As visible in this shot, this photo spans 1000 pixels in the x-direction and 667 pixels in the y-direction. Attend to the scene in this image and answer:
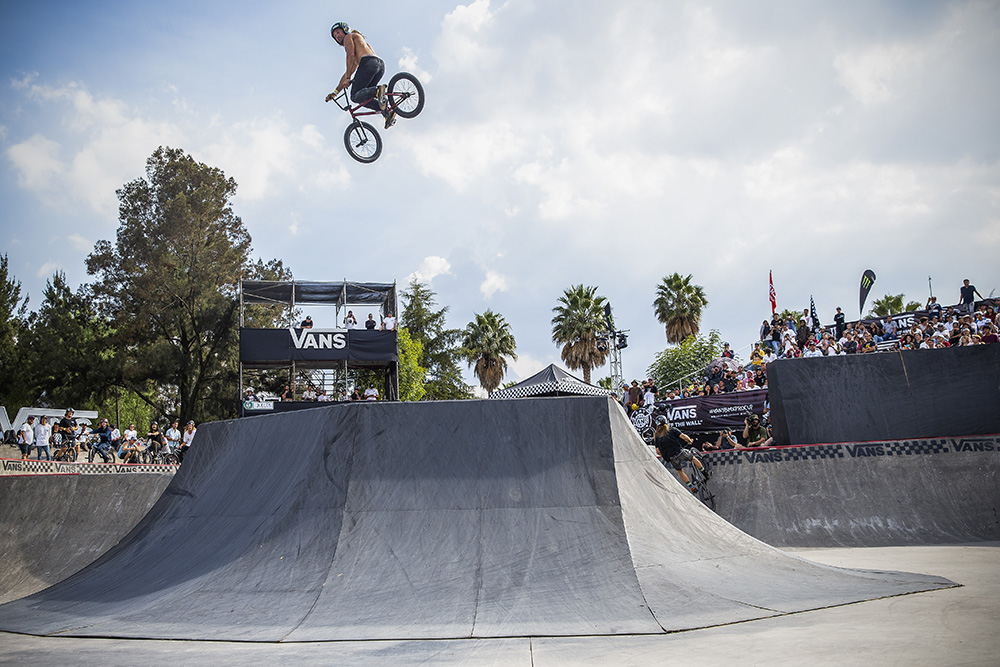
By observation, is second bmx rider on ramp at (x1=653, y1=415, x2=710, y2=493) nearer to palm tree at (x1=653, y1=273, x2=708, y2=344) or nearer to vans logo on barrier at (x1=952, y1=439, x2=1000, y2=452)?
vans logo on barrier at (x1=952, y1=439, x2=1000, y2=452)

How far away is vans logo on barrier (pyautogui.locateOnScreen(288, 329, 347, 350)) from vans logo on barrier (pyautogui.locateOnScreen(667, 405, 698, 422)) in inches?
568

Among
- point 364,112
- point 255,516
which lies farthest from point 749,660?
point 364,112

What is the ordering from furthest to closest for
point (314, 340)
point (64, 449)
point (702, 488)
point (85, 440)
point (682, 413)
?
point (314, 340)
point (85, 440)
point (64, 449)
point (682, 413)
point (702, 488)

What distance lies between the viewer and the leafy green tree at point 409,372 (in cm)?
4278

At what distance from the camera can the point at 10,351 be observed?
34.4 meters

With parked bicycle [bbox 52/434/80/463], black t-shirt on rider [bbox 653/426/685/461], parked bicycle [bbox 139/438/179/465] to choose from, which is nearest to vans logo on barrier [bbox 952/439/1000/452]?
black t-shirt on rider [bbox 653/426/685/461]

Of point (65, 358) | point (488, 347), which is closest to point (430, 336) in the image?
point (488, 347)

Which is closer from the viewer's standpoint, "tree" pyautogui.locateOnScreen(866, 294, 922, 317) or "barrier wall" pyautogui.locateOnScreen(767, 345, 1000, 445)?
"barrier wall" pyautogui.locateOnScreen(767, 345, 1000, 445)

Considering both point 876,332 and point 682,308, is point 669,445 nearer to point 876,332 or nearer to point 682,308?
point 876,332

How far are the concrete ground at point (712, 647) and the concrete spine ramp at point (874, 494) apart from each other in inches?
198

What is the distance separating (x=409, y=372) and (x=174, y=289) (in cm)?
1366

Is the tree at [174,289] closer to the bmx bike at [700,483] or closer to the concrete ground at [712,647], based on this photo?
the bmx bike at [700,483]

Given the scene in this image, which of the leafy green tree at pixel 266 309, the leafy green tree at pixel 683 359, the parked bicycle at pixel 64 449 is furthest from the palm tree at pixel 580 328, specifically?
the parked bicycle at pixel 64 449

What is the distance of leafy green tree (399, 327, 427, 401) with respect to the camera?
42.8m
